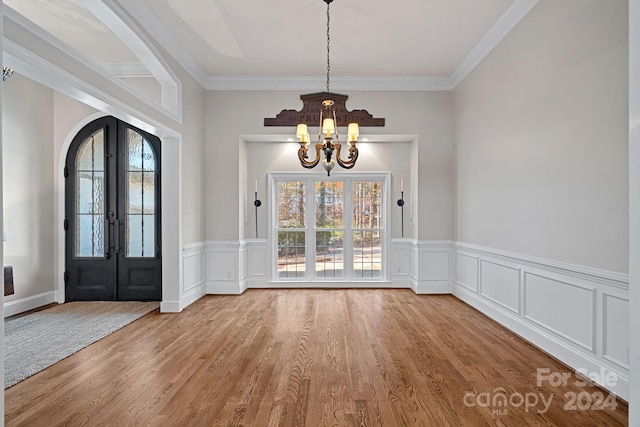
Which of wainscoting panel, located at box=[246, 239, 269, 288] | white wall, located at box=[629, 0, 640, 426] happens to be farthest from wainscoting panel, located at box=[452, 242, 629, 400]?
wainscoting panel, located at box=[246, 239, 269, 288]

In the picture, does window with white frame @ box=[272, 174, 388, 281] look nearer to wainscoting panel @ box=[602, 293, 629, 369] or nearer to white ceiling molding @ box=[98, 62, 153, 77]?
white ceiling molding @ box=[98, 62, 153, 77]

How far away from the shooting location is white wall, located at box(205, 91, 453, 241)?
605 cm

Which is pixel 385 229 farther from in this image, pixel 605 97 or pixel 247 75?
pixel 605 97

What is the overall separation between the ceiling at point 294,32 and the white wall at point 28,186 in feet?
3.51

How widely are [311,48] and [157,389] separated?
4.13 meters

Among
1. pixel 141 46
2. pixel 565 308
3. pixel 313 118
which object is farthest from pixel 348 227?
pixel 141 46

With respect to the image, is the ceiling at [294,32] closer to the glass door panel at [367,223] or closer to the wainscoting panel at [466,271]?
the glass door panel at [367,223]

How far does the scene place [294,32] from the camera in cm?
449

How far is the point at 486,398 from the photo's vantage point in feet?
8.70

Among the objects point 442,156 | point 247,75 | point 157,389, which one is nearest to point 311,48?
point 247,75

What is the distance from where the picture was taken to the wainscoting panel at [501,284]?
4.06 m

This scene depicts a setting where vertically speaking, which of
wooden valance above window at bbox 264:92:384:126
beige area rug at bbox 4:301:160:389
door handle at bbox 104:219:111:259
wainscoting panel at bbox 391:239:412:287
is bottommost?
beige area rug at bbox 4:301:160:389

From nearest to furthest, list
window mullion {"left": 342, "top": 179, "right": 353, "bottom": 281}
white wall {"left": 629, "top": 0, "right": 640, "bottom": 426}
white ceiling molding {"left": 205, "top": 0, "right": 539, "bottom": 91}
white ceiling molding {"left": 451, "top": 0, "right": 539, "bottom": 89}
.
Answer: white wall {"left": 629, "top": 0, "right": 640, "bottom": 426}
white ceiling molding {"left": 451, "top": 0, "right": 539, "bottom": 89}
white ceiling molding {"left": 205, "top": 0, "right": 539, "bottom": 91}
window mullion {"left": 342, "top": 179, "right": 353, "bottom": 281}

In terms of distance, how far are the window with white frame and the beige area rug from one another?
91.3 inches
